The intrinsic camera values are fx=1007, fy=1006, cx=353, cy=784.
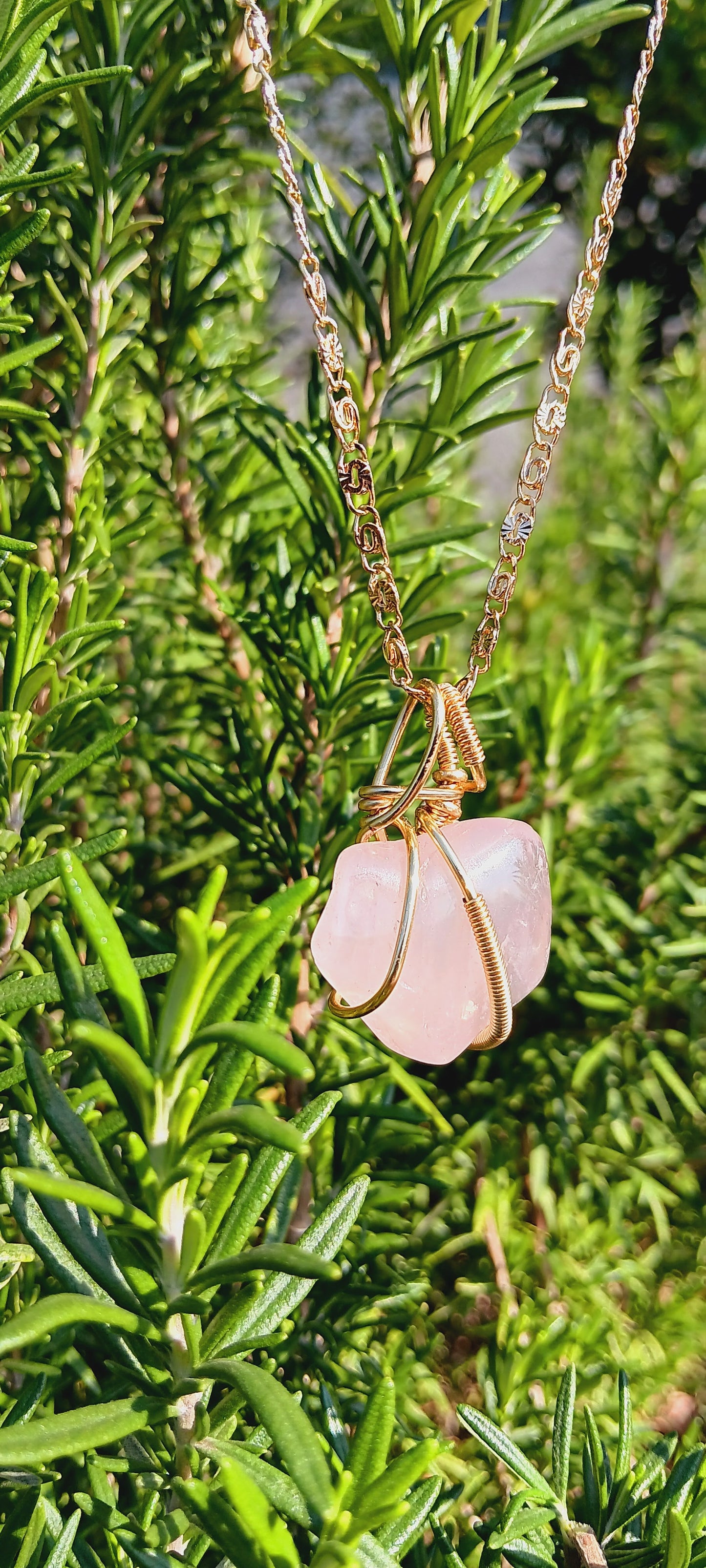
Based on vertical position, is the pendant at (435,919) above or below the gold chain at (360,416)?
below

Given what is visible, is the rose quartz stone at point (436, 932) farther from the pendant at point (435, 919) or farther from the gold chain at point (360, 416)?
the gold chain at point (360, 416)

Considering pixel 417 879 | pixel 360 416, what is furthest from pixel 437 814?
pixel 360 416

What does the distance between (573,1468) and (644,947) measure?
1.17 ft

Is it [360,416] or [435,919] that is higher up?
[360,416]

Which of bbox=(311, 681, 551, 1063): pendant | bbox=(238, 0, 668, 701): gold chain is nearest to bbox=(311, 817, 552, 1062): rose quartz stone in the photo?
bbox=(311, 681, 551, 1063): pendant

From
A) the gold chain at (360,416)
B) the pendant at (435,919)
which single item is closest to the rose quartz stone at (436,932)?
the pendant at (435,919)

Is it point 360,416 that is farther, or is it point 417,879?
point 360,416

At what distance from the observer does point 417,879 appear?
0.51 metres

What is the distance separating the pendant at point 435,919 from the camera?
51 cm

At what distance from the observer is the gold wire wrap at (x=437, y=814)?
1.68 feet

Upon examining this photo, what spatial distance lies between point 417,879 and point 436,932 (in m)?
0.03

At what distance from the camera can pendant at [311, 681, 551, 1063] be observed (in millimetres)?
508

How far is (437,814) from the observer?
0.55 meters

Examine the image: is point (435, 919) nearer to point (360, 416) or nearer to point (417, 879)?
point (417, 879)
